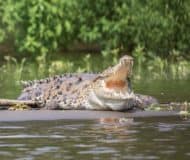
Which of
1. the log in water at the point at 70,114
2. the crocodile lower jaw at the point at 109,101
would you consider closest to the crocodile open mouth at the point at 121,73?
the crocodile lower jaw at the point at 109,101

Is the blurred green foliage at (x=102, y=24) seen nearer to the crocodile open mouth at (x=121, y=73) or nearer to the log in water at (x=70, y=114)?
the crocodile open mouth at (x=121, y=73)

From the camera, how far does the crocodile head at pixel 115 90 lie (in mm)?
15180

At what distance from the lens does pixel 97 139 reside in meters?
12.0

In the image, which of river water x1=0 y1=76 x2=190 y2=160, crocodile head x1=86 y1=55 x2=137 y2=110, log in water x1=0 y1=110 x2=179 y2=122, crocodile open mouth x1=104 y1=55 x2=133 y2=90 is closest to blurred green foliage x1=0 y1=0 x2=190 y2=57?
crocodile head x1=86 y1=55 x2=137 y2=110

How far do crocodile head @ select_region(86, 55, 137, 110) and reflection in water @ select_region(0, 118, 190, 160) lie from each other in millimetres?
1073

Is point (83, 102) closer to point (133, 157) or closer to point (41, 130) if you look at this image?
point (41, 130)

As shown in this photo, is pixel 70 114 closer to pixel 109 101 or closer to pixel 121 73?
pixel 109 101

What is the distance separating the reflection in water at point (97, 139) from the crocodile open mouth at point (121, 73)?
1176 millimetres

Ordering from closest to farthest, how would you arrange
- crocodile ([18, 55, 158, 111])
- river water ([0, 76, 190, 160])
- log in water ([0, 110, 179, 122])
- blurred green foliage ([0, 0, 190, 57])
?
river water ([0, 76, 190, 160]) → log in water ([0, 110, 179, 122]) → crocodile ([18, 55, 158, 111]) → blurred green foliage ([0, 0, 190, 57])

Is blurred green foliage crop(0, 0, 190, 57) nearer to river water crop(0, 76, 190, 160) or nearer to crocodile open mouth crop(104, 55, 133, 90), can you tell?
crocodile open mouth crop(104, 55, 133, 90)

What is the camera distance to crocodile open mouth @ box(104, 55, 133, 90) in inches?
596

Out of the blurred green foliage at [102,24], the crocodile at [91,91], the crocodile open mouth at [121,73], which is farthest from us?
the blurred green foliage at [102,24]

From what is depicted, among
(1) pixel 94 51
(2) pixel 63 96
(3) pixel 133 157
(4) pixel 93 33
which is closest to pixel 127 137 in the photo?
(3) pixel 133 157

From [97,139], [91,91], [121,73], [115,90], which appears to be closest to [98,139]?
[97,139]
